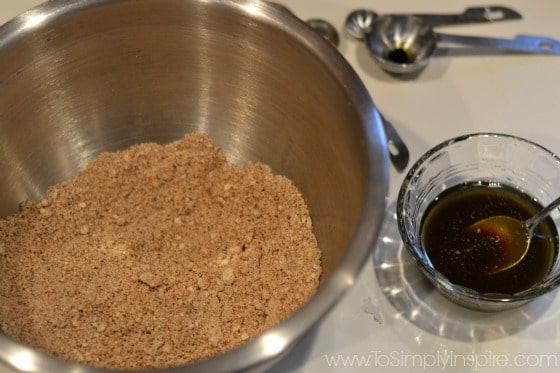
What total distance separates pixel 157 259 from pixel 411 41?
64 cm

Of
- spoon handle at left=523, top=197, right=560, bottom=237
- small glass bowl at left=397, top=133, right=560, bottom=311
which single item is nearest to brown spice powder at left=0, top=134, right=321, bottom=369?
small glass bowl at left=397, top=133, right=560, bottom=311

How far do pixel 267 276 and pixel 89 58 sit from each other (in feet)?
1.42

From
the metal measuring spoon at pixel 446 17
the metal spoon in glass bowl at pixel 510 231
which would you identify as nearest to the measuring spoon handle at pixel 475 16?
the metal measuring spoon at pixel 446 17

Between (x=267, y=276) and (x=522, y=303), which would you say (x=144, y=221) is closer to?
(x=267, y=276)

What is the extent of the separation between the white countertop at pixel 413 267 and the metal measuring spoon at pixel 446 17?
15 millimetres

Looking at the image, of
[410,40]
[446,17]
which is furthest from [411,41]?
[446,17]

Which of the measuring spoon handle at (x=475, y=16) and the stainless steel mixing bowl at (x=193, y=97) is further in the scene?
the measuring spoon handle at (x=475, y=16)

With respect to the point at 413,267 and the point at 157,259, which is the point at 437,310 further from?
the point at 157,259

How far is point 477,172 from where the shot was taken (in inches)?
41.4

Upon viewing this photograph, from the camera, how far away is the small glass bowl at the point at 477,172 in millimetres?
959

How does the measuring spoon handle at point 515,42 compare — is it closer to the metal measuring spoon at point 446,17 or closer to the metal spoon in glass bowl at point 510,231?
the metal measuring spoon at point 446,17

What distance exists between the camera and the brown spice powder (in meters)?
0.86

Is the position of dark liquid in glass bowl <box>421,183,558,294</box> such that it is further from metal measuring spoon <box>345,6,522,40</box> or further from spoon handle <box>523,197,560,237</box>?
metal measuring spoon <box>345,6,522,40</box>

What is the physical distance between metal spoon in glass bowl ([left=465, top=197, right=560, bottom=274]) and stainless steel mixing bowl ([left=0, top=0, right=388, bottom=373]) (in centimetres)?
24
